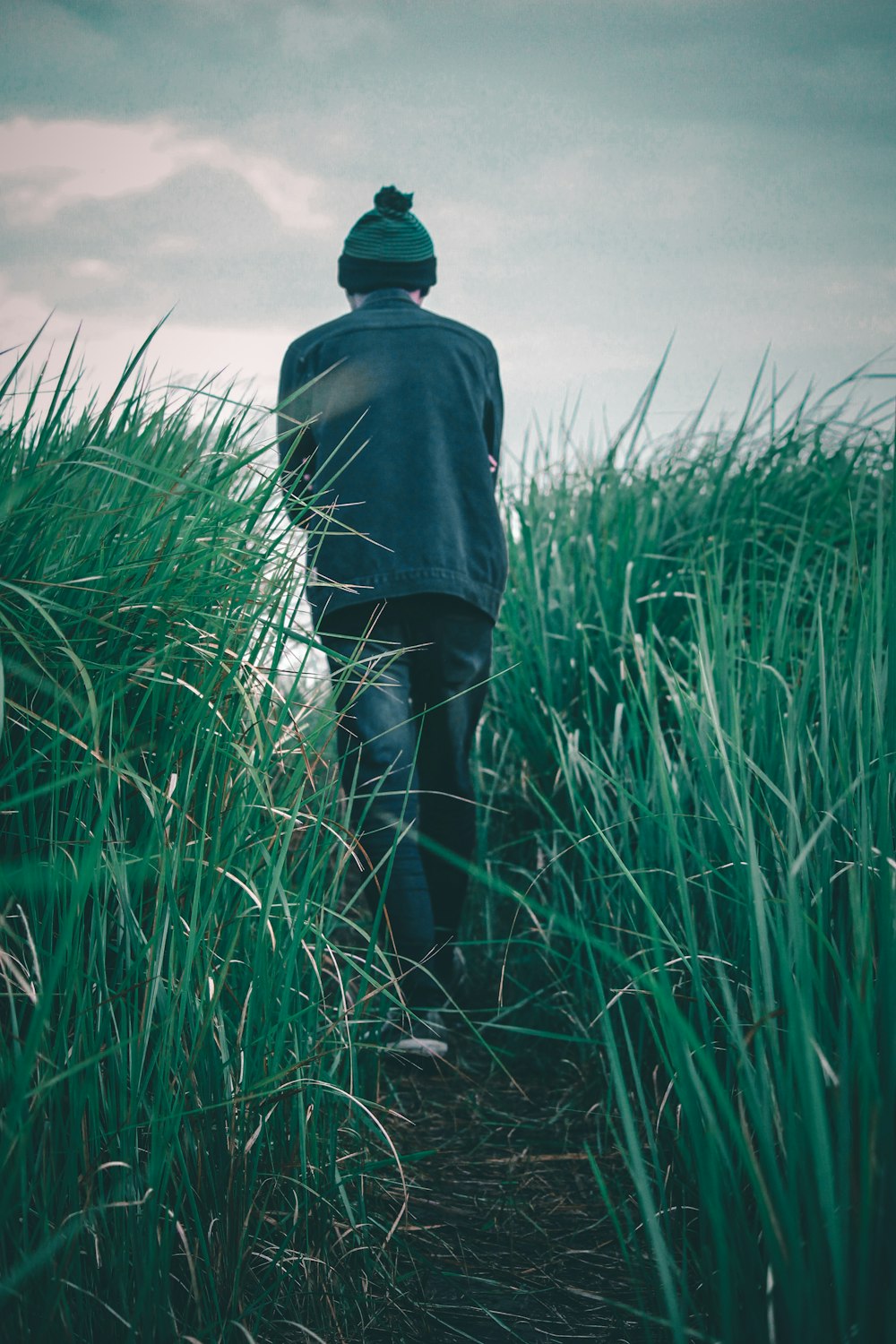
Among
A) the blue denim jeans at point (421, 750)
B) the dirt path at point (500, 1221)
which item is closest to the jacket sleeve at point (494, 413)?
the blue denim jeans at point (421, 750)

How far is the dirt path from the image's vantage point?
1024 mm

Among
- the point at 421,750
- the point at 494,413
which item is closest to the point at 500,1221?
the point at 421,750

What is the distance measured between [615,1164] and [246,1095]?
32.2 inches

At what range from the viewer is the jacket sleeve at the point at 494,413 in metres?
2.15

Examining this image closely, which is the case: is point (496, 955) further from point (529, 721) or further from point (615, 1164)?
point (615, 1164)

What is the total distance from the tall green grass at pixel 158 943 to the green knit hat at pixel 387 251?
117cm

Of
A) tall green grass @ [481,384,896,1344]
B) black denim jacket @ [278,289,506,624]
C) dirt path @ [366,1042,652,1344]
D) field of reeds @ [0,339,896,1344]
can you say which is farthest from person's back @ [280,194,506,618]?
dirt path @ [366,1042,652,1344]

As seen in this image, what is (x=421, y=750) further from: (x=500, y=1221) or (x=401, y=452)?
(x=500, y=1221)

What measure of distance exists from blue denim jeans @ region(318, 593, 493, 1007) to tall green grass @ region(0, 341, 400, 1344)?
0.72 m

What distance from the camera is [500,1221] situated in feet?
4.12

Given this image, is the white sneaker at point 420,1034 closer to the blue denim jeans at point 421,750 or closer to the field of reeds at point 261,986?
the blue denim jeans at point 421,750

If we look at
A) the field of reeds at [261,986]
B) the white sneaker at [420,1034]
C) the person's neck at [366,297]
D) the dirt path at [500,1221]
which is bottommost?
the dirt path at [500,1221]

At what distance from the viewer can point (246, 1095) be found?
31.5 inches

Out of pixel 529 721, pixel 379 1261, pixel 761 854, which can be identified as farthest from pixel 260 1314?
pixel 529 721
